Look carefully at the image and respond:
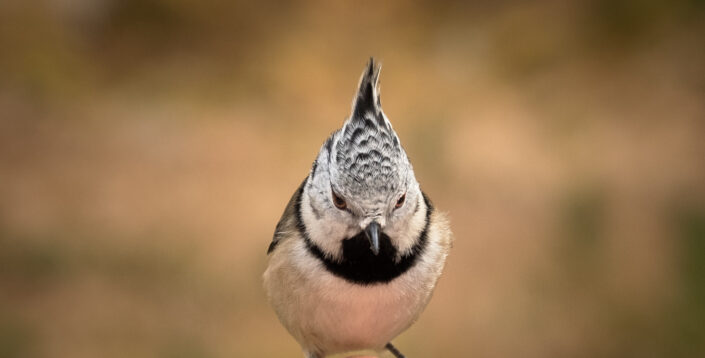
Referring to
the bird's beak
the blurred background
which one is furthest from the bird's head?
the blurred background

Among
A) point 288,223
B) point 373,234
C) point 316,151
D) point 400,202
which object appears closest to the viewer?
point 373,234

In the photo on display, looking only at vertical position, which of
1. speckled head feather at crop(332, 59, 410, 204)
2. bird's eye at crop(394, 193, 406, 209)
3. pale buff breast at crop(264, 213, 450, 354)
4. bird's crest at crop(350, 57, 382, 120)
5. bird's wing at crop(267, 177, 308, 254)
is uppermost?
bird's crest at crop(350, 57, 382, 120)

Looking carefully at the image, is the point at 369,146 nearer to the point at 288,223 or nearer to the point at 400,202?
the point at 400,202

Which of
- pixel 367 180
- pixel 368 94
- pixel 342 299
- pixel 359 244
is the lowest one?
pixel 342 299

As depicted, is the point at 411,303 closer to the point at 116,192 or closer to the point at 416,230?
the point at 416,230

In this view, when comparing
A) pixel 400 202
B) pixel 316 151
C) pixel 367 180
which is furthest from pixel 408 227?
pixel 316 151

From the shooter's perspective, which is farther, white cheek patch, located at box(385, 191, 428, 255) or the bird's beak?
white cheek patch, located at box(385, 191, 428, 255)

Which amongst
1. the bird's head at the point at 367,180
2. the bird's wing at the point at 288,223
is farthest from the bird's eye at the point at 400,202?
the bird's wing at the point at 288,223

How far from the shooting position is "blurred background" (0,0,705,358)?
3.66m

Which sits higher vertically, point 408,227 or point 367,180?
point 367,180

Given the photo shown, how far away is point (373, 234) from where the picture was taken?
144 centimetres

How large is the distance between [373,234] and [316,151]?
2.61m

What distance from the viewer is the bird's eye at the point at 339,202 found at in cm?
151

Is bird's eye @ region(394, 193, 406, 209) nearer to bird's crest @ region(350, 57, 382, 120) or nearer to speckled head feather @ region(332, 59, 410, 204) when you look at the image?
speckled head feather @ region(332, 59, 410, 204)
